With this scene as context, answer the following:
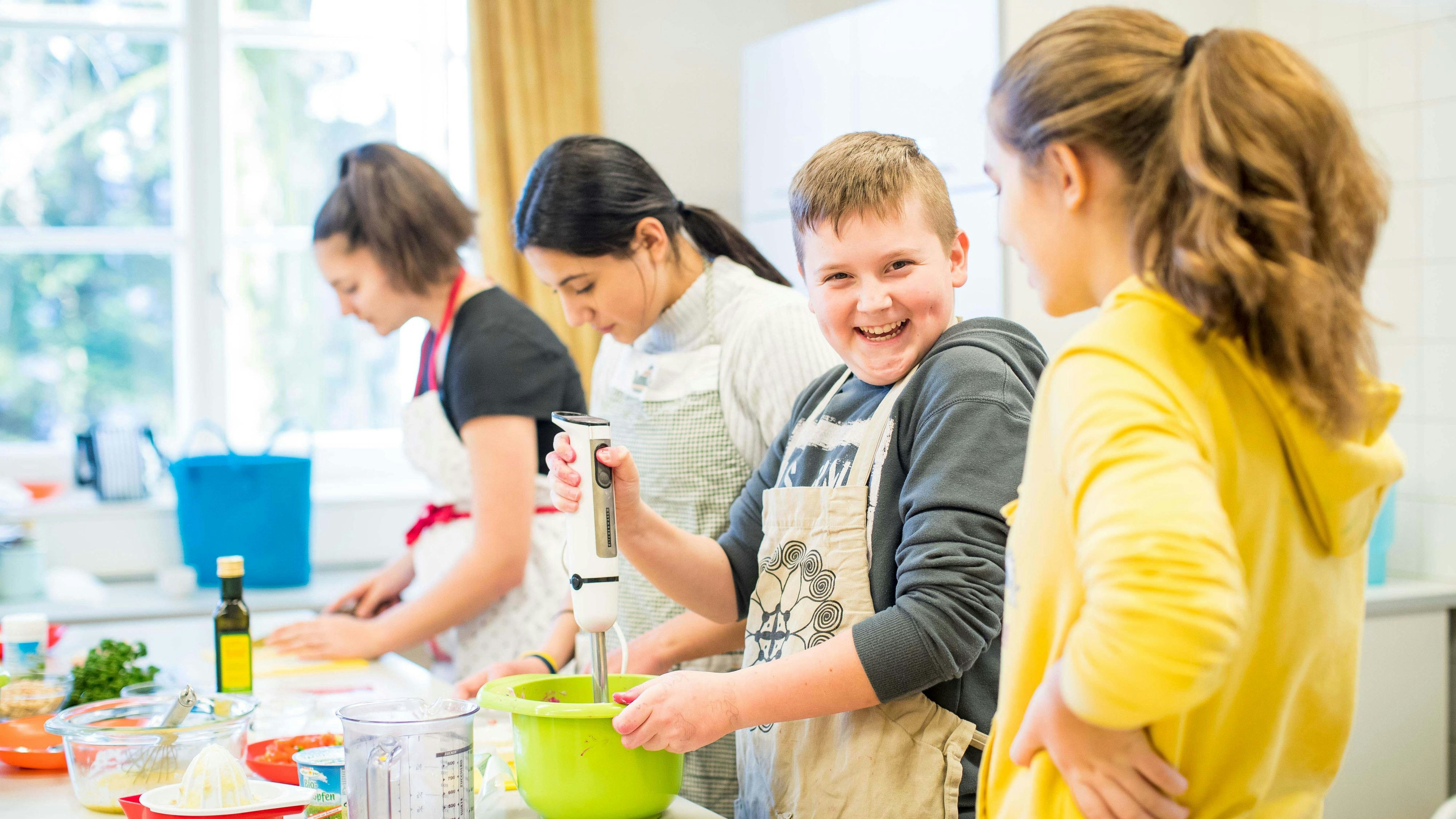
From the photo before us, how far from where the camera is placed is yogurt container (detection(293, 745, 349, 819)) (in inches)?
38.4

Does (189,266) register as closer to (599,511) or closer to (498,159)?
(498,159)

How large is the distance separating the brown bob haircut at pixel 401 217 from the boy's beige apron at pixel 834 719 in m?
0.94

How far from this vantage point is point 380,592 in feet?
6.79

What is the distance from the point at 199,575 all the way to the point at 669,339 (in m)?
1.75

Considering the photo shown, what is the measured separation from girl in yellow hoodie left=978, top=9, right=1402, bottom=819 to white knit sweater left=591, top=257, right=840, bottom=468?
2.10 ft

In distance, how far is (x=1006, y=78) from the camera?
75 centimetres

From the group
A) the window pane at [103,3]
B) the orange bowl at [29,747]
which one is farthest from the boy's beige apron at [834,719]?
the window pane at [103,3]

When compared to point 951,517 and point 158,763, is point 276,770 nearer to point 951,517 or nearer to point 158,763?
point 158,763

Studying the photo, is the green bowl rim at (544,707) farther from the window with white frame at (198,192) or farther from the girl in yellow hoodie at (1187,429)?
the window with white frame at (198,192)

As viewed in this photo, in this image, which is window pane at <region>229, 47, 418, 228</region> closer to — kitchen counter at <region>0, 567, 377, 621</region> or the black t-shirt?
kitchen counter at <region>0, 567, 377, 621</region>

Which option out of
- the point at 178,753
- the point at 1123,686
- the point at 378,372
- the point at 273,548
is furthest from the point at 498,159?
the point at 1123,686

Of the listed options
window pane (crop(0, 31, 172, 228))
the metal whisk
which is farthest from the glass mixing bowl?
window pane (crop(0, 31, 172, 228))

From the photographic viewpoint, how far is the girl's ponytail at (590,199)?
1.48 metres

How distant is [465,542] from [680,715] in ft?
3.30
